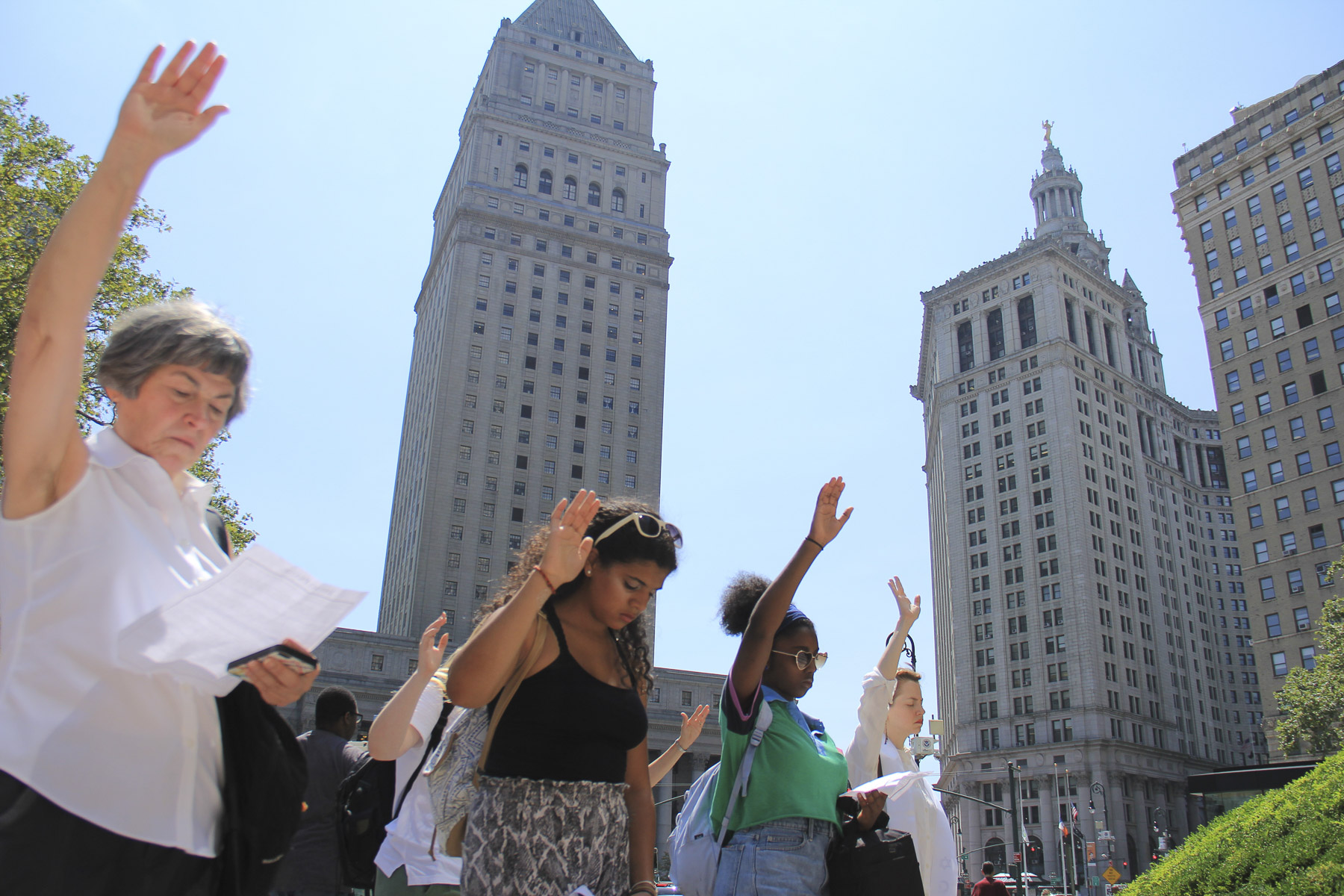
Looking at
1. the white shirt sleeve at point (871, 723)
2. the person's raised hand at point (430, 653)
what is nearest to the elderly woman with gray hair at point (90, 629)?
the person's raised hand at point (430, 653)

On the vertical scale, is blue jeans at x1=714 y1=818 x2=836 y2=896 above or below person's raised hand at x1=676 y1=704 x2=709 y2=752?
below

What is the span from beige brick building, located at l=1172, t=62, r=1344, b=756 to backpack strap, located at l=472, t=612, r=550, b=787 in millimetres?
62516

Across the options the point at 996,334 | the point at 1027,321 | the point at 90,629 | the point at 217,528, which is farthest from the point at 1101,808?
the point at 90,629

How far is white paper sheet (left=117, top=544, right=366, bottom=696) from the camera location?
2.04 meters

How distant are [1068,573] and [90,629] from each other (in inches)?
3654

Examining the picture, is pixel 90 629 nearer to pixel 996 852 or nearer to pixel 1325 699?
pixel 1325 699

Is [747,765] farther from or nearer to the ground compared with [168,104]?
nearer to the ground

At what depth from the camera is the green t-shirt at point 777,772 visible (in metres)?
4.00

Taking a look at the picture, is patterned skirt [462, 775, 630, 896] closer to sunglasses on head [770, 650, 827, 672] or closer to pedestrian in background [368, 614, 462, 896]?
pedestrian in background [368, 614, 462, 896]

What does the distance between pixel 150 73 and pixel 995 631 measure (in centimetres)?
9545

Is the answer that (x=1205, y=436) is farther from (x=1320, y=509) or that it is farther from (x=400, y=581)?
(x=400, y=581)

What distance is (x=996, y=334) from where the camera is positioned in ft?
326

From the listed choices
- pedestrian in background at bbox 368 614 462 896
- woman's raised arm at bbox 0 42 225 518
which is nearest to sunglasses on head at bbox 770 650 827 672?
pedestrian in background at bbox 368 614 462 896

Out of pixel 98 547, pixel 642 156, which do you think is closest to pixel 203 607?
pixel 98 547
